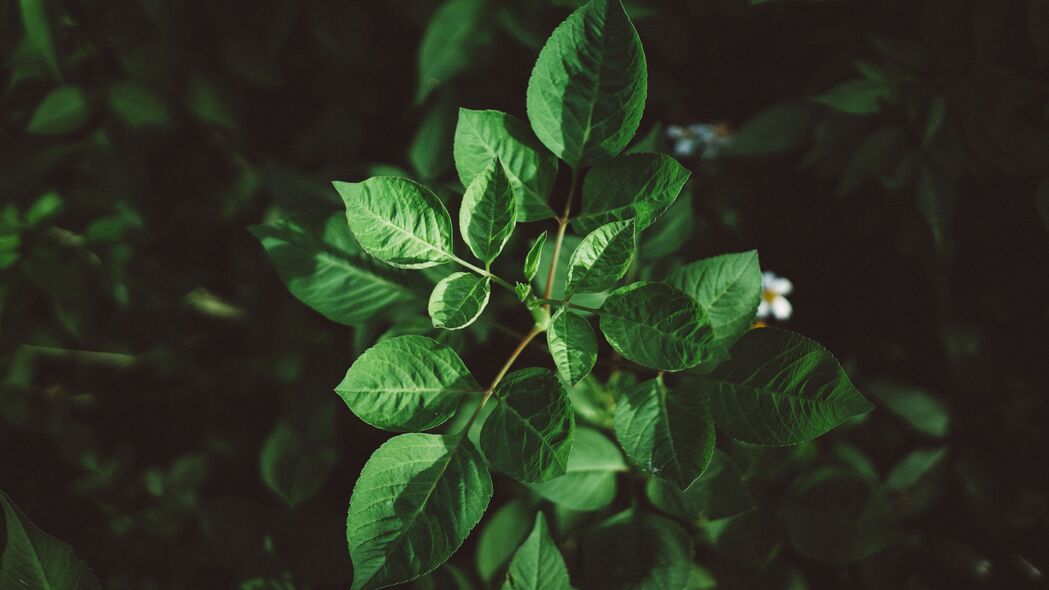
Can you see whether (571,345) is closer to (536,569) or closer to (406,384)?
(406,384)

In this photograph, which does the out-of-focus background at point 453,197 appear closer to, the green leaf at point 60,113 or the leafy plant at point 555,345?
the green leaf at point 60,113

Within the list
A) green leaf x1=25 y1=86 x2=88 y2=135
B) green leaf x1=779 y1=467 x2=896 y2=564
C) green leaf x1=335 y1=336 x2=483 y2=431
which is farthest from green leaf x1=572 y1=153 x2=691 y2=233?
green leaf x1=25 y1=86 x2=88 y2=135

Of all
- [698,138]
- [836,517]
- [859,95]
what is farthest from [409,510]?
[698,138]

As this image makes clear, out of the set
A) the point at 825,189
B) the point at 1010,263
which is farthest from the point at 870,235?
the point at 1010,263

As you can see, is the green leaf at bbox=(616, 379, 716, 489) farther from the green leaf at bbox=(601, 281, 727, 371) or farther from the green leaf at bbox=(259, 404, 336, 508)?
the green leaf at bbox=(259, 404, 336, 508)

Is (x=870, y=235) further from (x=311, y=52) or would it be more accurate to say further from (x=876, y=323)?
(x=311, y=52)
